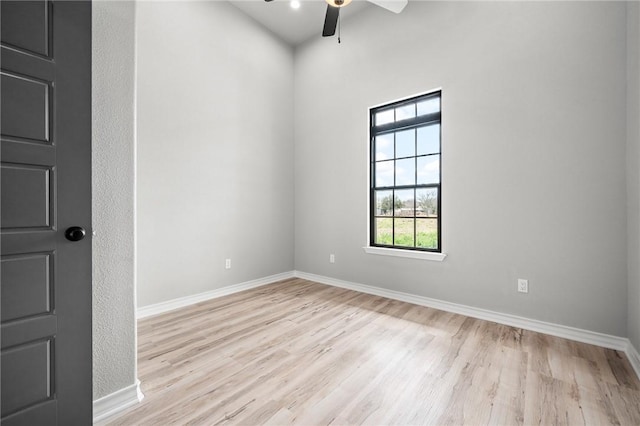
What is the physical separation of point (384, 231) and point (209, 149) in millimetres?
2446

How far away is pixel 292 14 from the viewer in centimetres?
381

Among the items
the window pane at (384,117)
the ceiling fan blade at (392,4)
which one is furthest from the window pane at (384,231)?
the ceiling fan blade at (392,4)

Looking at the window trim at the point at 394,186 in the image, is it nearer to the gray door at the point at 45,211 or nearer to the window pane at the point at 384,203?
the window pane at the point at 384,203

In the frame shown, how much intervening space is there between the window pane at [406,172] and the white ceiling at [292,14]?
6.96ft

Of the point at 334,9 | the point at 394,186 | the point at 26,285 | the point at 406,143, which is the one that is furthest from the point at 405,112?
the point at 26,285

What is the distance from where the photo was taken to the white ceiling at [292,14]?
143 inches

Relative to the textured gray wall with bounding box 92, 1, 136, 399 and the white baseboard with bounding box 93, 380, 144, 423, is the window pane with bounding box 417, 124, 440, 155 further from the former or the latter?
the white baseboard with bounding box 93, 380, 144, 423

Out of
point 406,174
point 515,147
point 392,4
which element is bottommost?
point 406,174

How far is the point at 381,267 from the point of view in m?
3.55

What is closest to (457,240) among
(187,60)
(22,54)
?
(22,54)

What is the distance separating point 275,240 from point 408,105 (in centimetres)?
262

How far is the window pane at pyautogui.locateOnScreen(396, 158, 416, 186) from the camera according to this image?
134 inches

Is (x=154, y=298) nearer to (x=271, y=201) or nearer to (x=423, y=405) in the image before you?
(x=271, y=201)

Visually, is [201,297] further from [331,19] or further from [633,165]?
[633,165]
